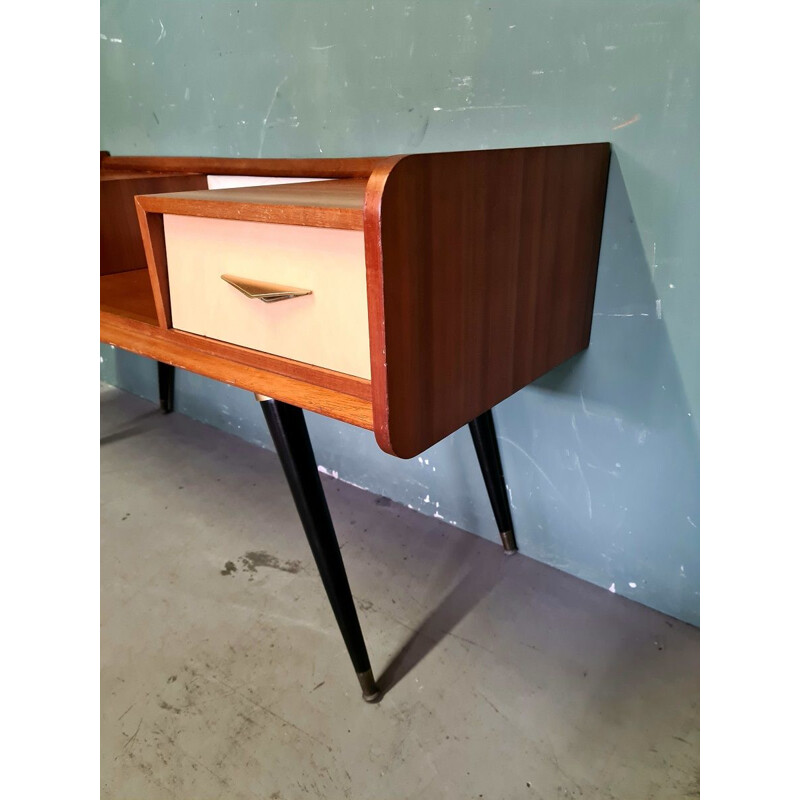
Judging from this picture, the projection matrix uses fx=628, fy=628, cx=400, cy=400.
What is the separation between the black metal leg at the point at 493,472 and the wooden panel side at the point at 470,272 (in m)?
0.24

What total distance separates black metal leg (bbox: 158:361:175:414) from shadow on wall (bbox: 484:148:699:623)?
104 centimetres

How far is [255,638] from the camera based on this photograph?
3.17ft

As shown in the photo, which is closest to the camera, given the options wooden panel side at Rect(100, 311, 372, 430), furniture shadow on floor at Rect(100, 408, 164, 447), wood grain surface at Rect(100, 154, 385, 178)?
wooden panel side at Rect(100, 311, 372, 430)

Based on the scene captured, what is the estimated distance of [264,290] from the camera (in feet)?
2.24

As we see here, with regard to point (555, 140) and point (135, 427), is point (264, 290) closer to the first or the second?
point (555, 140)

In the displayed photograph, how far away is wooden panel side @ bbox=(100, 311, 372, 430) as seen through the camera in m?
0.64

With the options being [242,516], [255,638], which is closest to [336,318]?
[255,638]

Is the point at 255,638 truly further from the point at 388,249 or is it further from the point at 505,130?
the point at 505,130

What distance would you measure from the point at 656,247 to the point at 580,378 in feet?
0.73

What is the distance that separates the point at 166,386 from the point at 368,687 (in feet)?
3.81

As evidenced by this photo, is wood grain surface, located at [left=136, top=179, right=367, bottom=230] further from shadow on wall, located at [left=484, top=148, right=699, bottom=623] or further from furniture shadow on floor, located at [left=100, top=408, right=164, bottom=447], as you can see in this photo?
furniture shadow on floor, located at [left=100, top=408, right=164, bottom=447]

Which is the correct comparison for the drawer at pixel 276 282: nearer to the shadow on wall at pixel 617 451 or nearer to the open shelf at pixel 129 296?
the open shelf at pixel 129 296

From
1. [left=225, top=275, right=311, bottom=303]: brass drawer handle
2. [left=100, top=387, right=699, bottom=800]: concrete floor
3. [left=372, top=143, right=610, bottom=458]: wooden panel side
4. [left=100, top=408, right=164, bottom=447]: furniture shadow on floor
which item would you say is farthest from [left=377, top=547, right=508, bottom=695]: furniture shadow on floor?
[left=100, top=408, right=164, bottom=447]: furniture shadow on floor

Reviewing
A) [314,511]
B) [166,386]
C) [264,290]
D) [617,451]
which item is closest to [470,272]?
[264,290]
